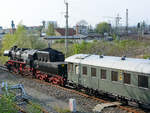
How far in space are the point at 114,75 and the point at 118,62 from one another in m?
0.80

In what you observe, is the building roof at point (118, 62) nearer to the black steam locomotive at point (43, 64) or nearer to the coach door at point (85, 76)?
the coach door at point (85, 76)

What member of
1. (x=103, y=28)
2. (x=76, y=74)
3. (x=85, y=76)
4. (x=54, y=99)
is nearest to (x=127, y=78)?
(x=85, y=76)

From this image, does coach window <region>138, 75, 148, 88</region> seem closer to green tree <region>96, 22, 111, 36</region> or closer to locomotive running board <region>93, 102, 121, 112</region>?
locomotive running board <region>93, 102, 121, 112</region>

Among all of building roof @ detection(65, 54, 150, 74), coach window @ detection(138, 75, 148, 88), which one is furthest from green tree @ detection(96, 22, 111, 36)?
coach window @ detection(138, 75, 148, 88)

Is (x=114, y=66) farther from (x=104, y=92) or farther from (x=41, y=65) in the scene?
(x=41, y=65)

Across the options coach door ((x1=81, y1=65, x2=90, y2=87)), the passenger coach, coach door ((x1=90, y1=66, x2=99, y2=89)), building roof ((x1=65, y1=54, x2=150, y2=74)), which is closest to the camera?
the passenger coach

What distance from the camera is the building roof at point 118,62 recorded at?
11938 mm

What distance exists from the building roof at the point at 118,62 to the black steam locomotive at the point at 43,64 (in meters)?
2.36

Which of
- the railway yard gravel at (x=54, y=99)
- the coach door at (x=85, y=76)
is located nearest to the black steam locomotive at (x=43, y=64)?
the railway yard gravel at (x=54, y=99)

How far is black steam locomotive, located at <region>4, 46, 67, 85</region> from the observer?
18.9 meters

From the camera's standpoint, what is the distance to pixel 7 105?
9.42 metres

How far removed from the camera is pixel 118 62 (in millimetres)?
13477

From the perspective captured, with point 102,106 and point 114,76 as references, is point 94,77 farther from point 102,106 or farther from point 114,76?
point 102,106

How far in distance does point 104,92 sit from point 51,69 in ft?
22.2
